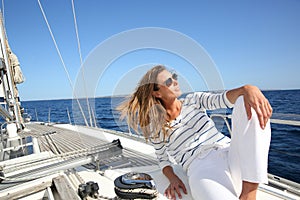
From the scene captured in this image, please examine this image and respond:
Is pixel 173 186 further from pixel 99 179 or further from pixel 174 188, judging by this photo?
pixel 99 179

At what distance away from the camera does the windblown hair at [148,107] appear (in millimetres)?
1167

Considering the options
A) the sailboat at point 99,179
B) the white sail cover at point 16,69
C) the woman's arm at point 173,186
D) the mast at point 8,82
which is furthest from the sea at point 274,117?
the white sail cover at point 16,69

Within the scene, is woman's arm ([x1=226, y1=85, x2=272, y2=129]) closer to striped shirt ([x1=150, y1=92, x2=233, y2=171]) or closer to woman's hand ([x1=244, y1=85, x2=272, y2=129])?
woman's hand ([x1=244, y1=85, x2=272, y2=129])

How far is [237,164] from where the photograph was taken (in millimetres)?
869

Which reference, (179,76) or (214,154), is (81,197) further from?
(179,76)

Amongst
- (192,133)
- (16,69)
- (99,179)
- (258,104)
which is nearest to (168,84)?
(192,133)

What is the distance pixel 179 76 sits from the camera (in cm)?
118

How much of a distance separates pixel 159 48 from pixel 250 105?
0.67 metres

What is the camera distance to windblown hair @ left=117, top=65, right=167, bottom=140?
1.17m

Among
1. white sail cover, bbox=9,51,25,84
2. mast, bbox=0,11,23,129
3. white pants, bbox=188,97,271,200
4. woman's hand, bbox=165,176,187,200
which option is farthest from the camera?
white sail cover, bbox=9,51,25,84

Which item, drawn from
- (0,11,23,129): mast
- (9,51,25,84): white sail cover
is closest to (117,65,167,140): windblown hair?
(0,11,23,129): mast

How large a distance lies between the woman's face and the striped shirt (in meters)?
0.09

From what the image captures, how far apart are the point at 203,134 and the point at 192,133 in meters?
0.06

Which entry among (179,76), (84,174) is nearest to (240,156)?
(179,76)
